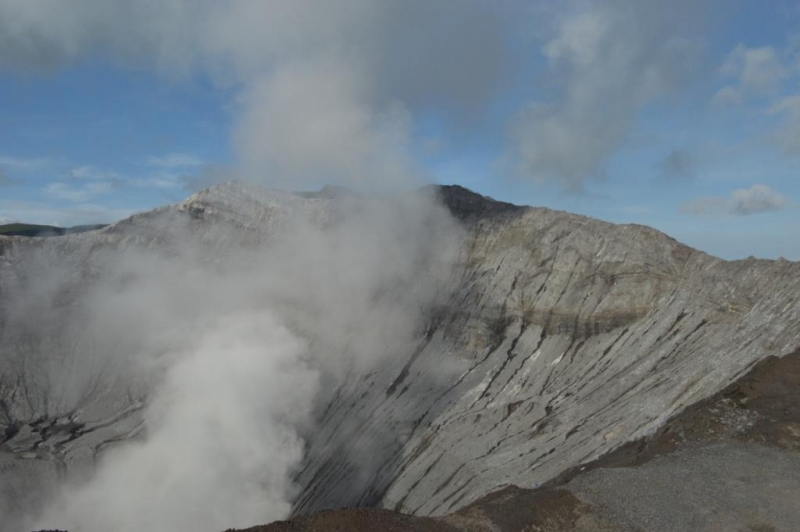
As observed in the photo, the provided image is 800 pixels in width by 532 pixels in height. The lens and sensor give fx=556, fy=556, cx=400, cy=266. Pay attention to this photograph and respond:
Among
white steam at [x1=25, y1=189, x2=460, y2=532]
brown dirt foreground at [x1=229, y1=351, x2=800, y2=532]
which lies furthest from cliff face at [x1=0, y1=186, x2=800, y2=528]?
brown dirt foreground at [x1=229, y1=351, x2=800, y2=532]

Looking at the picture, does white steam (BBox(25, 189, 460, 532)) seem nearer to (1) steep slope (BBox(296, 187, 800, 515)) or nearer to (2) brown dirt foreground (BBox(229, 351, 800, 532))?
(1) steep slope (BBox(296, 187, 800, 515))

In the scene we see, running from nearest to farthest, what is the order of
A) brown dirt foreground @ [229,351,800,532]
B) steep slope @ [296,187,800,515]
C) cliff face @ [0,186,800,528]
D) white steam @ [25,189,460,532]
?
brown dirt foreground @ [229,351,800,532] < steep slope @ [296,187,800,515] < cliff face @ [0,186,800,528] < white steam @ [25,189,460,532]

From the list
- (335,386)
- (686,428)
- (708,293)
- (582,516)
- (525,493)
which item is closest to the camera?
(582,516)

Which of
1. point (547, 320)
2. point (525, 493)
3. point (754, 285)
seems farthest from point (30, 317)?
point (754, 285)

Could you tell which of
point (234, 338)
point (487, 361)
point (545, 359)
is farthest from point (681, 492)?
point (234, 338)

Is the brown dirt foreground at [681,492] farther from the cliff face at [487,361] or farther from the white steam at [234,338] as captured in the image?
the white steam at [234,338]

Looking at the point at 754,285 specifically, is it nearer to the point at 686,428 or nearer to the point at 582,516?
the point at 686,428

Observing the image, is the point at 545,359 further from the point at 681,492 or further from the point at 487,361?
the point at 681,492
